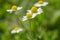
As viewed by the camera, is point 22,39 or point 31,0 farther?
point 31,0

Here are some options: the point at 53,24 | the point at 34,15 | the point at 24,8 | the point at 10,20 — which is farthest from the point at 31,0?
the point at 34,15

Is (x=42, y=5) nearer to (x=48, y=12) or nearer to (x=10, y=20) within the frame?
(x=48, y=12)

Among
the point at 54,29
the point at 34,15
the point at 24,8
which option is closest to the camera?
the point at 34,15

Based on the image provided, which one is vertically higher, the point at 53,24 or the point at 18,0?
→ the point at 18,0

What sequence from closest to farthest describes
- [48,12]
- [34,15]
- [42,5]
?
[34,15]
[42,5]
[48,12]

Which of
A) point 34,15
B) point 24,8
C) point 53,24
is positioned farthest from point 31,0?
point 34,15

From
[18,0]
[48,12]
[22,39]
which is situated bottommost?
[22,39]
